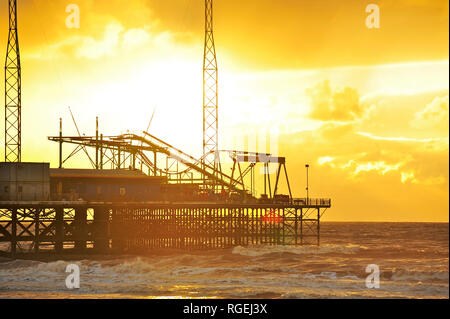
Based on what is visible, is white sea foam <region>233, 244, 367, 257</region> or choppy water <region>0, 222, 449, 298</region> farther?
white sea foam <region>233, 244, 367, 257</region>

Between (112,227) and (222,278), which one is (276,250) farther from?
(222,278)

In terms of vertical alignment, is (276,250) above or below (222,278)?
below

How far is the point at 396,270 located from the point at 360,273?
322 cm

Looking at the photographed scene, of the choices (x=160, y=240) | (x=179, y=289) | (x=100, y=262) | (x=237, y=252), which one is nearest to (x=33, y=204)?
(x=100, y=262)

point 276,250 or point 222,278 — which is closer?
point 222,278

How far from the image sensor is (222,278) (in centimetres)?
4912

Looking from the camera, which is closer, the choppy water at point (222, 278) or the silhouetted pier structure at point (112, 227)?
the choppy water at point (222, 278)

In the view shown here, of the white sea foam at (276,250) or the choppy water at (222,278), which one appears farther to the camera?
the white sea foam at (276,250)

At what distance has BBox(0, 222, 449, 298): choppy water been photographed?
4184 cm

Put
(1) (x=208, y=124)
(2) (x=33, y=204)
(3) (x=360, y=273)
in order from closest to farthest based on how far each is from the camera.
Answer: (3) (x=360, y=273) < (2) (x=33, y=204) < (1) (x=208, y=124)

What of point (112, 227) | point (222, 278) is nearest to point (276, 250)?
point (112, 227)

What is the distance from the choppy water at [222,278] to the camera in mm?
41844

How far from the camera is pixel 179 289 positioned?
143 ft
